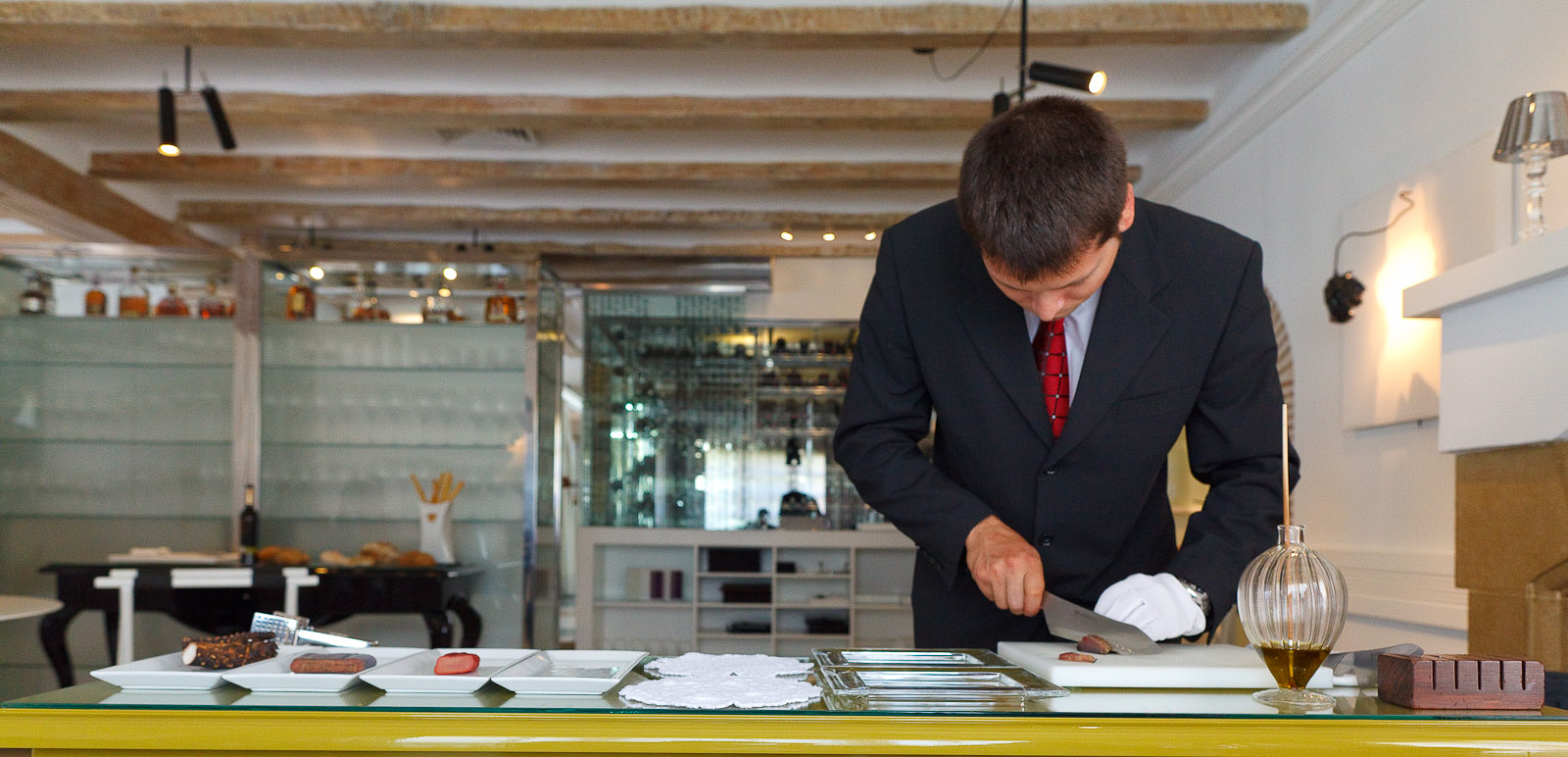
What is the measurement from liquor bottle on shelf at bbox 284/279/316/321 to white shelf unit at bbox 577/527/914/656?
5.63ft

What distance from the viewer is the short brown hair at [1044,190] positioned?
1.13 meters

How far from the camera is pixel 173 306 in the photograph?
5.64 m

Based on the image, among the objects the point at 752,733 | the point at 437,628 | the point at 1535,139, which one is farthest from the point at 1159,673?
the point at 437,628

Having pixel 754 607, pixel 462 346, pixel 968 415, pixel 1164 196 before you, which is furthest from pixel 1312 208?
pixel 462 346

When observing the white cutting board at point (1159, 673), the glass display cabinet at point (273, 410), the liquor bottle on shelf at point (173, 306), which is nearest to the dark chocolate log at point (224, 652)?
the white cutting board at point (1159, 673)

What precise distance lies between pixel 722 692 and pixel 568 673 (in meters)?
0.18

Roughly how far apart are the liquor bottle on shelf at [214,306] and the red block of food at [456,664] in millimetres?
5194

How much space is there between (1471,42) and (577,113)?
3142mm

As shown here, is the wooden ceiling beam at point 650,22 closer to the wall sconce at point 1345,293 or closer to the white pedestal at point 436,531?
the wall sconce at point 1345,293

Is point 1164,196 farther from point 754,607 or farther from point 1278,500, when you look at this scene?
point 1278,500

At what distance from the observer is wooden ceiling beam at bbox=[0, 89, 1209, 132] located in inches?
186

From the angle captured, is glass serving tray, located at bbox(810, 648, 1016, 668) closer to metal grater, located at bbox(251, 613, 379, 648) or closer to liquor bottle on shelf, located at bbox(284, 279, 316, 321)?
metal grater, located at bbox(251, 613, 379, 648)

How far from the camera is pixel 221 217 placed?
6566 mm

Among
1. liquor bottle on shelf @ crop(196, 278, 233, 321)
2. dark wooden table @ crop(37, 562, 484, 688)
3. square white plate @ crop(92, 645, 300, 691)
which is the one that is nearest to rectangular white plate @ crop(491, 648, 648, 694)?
square white plate @ crop(92, 645, 300, 691)
